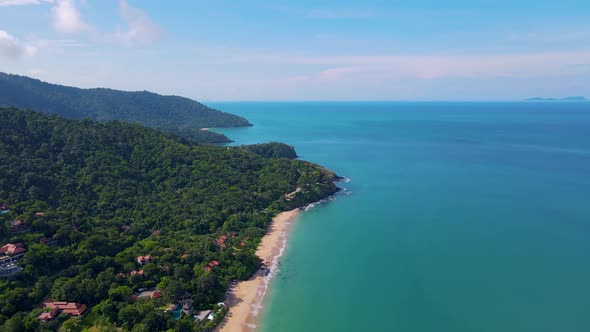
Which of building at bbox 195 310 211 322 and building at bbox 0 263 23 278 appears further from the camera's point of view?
building at bbox 0 263 23 278

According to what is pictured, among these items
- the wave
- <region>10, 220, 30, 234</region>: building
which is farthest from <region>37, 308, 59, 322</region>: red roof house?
the wave

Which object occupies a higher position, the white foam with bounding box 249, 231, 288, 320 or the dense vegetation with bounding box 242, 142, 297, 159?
the dense vegetation with bounding box 242, 142, 297, 159

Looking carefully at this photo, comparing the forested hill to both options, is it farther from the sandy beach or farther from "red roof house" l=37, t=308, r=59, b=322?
"red roof house" l=37, t=308, r=59, b=322

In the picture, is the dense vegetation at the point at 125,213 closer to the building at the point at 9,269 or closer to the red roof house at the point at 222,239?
the building at the point at 9,269

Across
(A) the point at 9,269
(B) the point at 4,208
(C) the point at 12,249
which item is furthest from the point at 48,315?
(B) the point at 4,208

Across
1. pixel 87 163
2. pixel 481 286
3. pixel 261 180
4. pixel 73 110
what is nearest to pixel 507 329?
pixel 481 286

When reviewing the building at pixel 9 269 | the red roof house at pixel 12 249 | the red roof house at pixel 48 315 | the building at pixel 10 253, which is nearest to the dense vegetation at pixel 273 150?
the red roof house at pixel 12 249
